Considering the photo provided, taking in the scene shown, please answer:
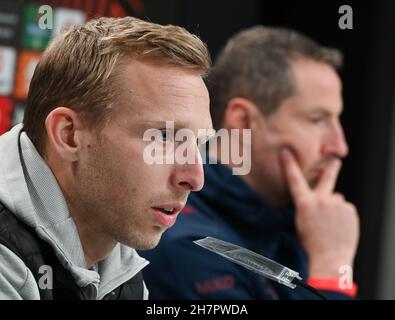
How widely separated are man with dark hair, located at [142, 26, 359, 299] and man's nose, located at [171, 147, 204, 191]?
245mm

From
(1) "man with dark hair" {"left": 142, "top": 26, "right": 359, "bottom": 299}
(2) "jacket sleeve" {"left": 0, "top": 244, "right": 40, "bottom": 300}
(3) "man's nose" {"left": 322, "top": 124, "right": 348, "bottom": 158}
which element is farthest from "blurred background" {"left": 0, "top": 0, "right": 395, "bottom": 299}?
(2) "jacket sleeve" {"left": 0, "top": 244, "right": 40, "bottom": 300}

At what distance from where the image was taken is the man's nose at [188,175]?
2.78 feet

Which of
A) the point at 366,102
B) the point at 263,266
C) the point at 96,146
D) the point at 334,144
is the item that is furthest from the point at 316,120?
the point at 366,102

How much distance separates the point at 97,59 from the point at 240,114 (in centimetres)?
41

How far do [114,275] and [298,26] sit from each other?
917 mm

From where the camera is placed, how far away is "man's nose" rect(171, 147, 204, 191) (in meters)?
0.85

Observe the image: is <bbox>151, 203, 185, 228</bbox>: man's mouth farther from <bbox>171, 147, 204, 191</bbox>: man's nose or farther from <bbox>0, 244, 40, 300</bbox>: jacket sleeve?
<bbox>0, 244, 40, 300</bbox>: jacket sleeve

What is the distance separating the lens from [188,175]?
0.85 meters

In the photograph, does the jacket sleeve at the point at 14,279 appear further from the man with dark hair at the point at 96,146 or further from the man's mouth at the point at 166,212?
the man's mouth at the point at 166,212

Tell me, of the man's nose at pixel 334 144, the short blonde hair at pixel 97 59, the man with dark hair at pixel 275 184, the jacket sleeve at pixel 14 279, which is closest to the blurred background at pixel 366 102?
the man with dark hair at pixel 275 184

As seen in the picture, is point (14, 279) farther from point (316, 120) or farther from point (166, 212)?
point (316, 120)

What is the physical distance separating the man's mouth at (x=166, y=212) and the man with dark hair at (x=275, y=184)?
24cm
